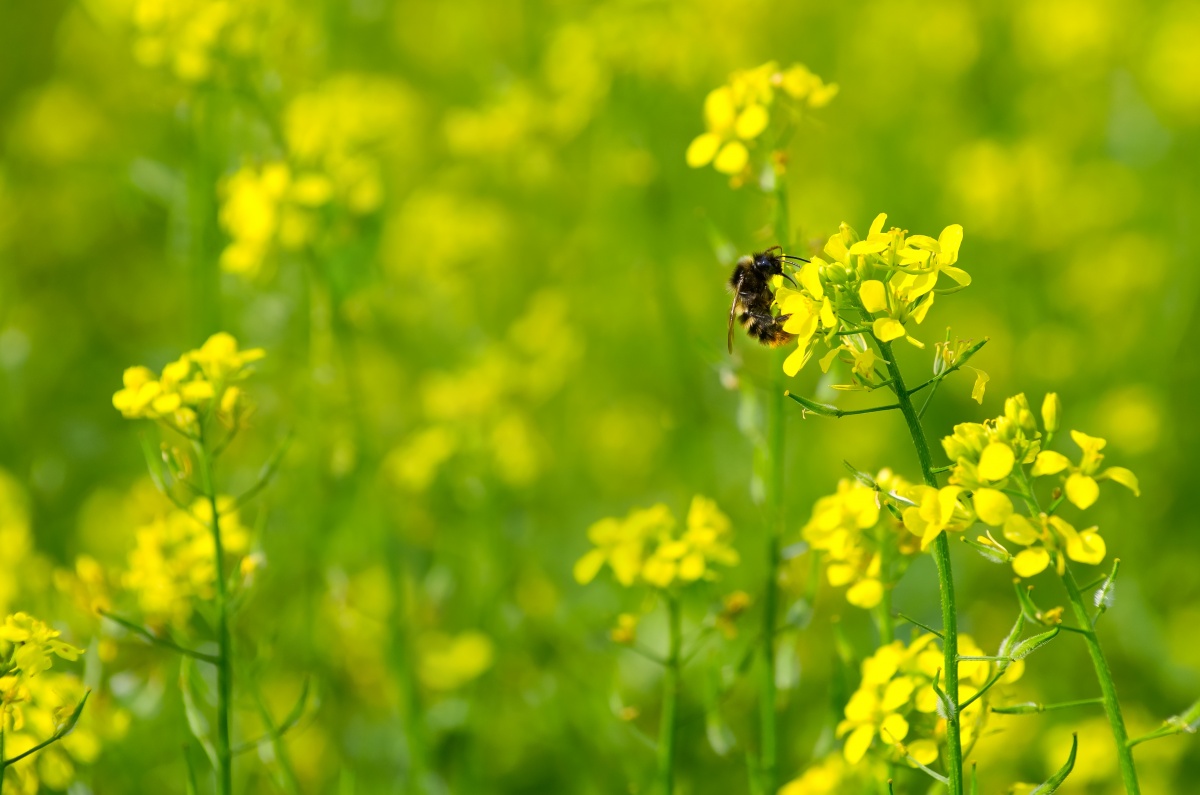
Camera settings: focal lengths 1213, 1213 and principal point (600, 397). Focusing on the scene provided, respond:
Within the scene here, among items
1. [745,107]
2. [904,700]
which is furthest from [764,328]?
[904,700]

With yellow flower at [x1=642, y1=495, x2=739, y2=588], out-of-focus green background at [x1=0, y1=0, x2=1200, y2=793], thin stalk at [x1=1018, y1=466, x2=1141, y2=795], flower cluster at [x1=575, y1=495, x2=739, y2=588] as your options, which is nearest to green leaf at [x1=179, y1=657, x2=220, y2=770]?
out-of-focus green background at [x1=0, y1=0, x2=1200, y2=793]

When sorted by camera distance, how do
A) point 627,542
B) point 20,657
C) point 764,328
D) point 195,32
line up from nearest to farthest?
point 20,657, point 627,542, point 764,328, point 195,32

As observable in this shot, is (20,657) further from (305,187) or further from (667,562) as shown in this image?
(305,187)

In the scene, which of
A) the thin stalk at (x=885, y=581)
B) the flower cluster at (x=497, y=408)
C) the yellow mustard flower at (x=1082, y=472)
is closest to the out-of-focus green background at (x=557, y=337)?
the flower cluster at (x=497, y=408)

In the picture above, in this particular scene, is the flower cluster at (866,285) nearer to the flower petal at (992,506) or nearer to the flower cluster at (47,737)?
the flower petal at (992,506)

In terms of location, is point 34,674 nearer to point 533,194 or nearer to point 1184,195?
point 533,194

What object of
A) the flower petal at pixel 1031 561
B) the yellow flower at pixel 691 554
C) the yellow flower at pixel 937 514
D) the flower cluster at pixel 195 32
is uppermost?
the flower cluster at pixel 195 32
